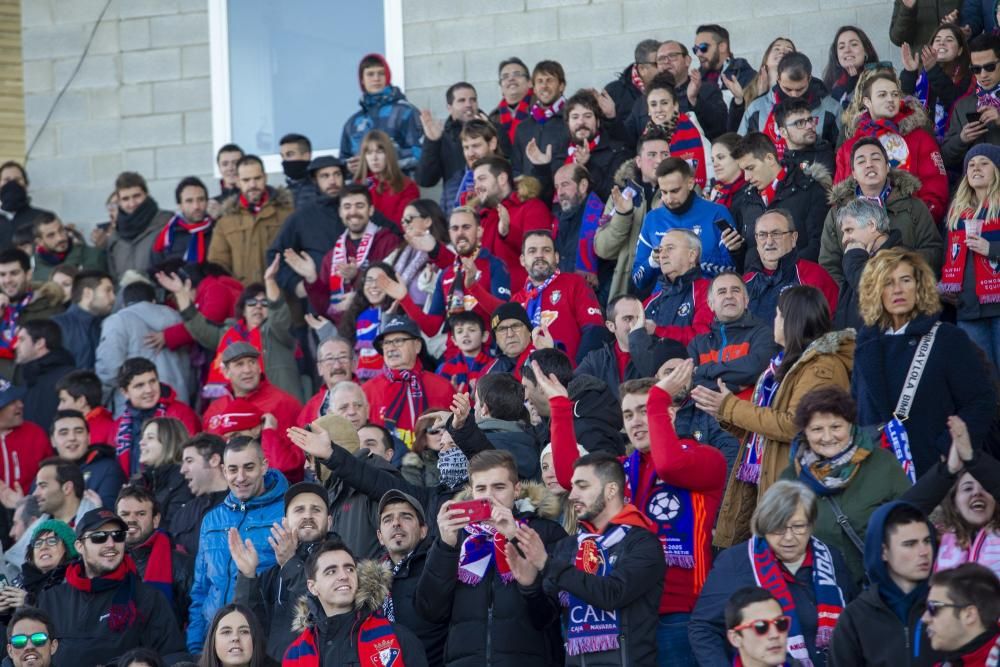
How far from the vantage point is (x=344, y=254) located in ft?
37.7

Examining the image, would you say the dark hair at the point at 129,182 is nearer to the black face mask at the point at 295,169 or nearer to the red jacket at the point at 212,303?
the black face mask at the point at 295,169

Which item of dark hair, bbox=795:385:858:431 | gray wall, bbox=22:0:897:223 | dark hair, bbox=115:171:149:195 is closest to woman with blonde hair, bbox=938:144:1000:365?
dark hair, bbox=795:385:858:431

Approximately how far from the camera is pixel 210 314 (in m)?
11.8

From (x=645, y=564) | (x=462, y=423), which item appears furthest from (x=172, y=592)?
(x=645, y=564)

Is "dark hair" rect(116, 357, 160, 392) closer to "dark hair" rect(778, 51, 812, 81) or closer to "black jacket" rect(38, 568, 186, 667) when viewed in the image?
"black jacket" rect(38, 568, 186, 667)

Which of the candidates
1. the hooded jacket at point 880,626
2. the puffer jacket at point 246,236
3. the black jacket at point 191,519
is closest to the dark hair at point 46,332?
the puffer jacket at point 246,236

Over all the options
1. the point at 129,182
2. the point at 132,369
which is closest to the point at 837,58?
the point at 132,369

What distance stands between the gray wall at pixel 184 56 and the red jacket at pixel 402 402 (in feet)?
14.8

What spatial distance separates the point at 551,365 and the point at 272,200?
4.74 meters

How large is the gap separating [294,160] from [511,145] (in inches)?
67.6

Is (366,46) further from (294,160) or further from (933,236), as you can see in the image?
(933,236)

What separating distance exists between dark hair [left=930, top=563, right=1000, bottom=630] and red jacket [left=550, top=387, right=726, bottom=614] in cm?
131

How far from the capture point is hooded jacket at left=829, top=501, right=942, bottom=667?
19.7ft

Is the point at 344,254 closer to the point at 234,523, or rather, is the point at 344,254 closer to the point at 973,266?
the point at 234,523
